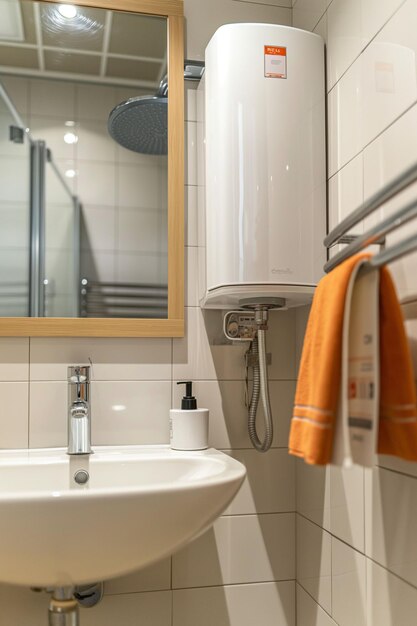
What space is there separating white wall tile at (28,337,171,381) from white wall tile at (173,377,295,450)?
0.09 metres

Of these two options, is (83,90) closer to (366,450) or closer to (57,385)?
(57,385)

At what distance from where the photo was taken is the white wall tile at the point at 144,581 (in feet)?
4.54

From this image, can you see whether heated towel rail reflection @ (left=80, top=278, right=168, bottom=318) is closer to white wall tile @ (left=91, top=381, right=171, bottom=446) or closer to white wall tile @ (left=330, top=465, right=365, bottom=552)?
white wall tile @ (left=91, top=381, right=171, bottom=446)

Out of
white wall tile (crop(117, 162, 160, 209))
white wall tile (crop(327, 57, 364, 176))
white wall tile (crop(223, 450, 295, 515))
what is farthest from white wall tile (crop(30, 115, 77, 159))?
white wall tile (crop(223, 450, 295, 515))

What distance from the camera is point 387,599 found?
1017mm

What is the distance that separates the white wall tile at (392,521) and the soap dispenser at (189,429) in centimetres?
38

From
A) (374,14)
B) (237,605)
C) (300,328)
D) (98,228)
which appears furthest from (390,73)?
(237,605)

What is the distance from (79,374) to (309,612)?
0.77 meters

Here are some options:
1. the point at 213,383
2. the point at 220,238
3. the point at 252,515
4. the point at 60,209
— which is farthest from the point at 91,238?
the point at 252,515

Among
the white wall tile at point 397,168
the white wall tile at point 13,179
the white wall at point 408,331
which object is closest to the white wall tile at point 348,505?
the white wall at point 408,331

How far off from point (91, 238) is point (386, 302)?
86cm

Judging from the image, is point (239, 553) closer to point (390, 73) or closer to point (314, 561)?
point (314, 561)

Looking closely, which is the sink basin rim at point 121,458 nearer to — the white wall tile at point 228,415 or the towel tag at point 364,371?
the white wall tile at point 228,415

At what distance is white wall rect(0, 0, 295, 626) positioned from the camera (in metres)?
1.38
